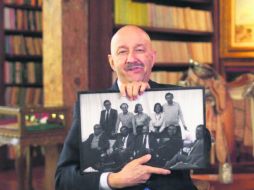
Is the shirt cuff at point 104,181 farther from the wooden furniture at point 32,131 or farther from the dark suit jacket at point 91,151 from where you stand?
the wooden furniture at point 32,131

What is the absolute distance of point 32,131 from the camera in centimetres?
346

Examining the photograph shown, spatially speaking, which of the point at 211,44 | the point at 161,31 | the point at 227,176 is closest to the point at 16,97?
the point at 161,31

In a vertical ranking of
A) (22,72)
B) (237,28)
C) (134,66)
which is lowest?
(134,66)

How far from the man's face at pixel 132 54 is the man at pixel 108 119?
0.16 metres

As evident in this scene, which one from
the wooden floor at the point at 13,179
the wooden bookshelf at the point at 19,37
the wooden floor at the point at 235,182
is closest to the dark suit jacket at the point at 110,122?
the wooden floor at the point at 235,182

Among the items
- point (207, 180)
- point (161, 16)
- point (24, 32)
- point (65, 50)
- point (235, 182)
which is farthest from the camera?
point (24, 32)

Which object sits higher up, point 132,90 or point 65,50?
point 65,50

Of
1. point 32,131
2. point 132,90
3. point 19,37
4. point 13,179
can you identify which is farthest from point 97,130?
point 19,37

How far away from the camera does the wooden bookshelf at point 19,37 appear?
5.59 meters

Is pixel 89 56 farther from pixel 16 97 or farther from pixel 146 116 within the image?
pixel 146 116

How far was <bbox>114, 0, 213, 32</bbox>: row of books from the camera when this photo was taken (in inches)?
171

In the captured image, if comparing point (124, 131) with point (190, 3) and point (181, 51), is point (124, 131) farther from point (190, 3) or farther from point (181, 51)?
point (190, 3)

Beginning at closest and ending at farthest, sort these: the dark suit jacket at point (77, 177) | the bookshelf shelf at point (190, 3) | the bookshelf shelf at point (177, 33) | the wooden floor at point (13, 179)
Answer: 1. the dark suit jacket at point (77, 177)
2. the wooden floor at point (13, 179)
3. the bookshelf shelf at point (177, 33)
4. the bookshelf shelf at point (190, 3)

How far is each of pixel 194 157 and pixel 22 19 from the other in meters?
4.77
